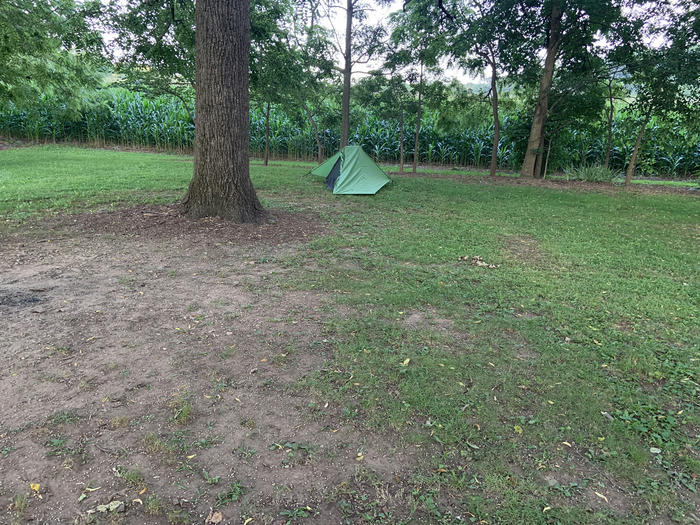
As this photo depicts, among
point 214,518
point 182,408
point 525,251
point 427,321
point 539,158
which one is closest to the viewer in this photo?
point 214,518

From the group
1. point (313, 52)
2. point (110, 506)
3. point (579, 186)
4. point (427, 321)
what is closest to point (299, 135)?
point (313, 52)

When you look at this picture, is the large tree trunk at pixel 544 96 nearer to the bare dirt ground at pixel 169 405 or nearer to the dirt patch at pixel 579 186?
the dirt patch at pixel 579 186

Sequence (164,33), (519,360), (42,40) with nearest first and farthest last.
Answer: (519,360)
(42,40)
(164,33)

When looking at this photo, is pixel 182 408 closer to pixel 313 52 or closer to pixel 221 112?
pixel 221 112

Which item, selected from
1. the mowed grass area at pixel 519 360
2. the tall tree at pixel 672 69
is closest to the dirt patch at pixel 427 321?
the mowed grass area at pixel 519 360

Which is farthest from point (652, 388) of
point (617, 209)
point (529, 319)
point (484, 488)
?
point (617, 209)

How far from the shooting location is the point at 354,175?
10.3 meters

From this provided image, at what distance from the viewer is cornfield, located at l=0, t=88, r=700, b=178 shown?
56.2 feet

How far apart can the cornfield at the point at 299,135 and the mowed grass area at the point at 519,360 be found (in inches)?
475

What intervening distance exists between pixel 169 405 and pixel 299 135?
18.6 m

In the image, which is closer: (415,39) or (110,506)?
(110,506)

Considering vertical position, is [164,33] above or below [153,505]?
above

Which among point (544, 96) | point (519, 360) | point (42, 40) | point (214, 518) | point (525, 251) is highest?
point (544, 96)

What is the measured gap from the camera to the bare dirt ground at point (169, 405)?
1783 millimetres
